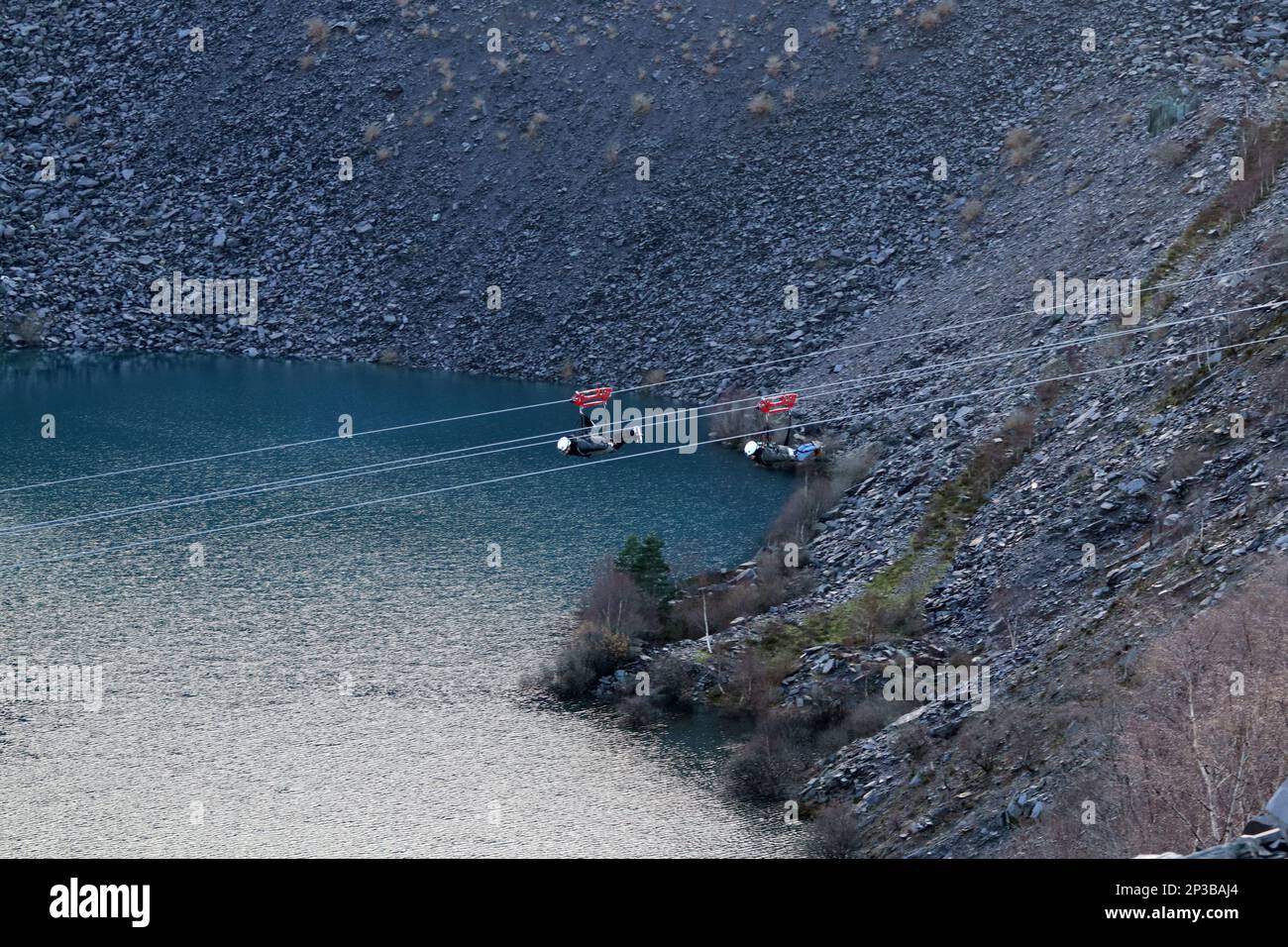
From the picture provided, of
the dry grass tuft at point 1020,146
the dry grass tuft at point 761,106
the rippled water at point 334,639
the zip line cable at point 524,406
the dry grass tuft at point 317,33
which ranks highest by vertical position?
the dry grass tuft at point 317,33

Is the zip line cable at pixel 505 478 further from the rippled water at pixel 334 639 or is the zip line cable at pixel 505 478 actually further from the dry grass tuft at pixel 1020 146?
the dry grass tuft at pixel 1020 146

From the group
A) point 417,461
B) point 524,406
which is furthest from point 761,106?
point 417,461

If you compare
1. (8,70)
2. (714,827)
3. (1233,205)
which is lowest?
(714,827)

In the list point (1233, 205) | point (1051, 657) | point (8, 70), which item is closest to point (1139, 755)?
point (1051, 657)

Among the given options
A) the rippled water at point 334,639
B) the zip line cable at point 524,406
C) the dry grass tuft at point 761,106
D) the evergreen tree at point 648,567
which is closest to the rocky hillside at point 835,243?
the dry grass tuft at point 761,106

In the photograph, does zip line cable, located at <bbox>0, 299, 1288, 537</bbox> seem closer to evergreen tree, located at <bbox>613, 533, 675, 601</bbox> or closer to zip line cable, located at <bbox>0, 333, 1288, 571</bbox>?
zip line cable, located at <bbox>0, 333, 1288, 571</bbox>

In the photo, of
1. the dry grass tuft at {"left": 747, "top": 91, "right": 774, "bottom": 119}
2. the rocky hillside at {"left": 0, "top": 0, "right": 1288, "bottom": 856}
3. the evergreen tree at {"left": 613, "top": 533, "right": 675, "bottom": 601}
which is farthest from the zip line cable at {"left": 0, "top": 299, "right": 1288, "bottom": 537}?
the dry grass tuft at {"left": 747, "top": 91, "right": 774, "bottom": 119}
